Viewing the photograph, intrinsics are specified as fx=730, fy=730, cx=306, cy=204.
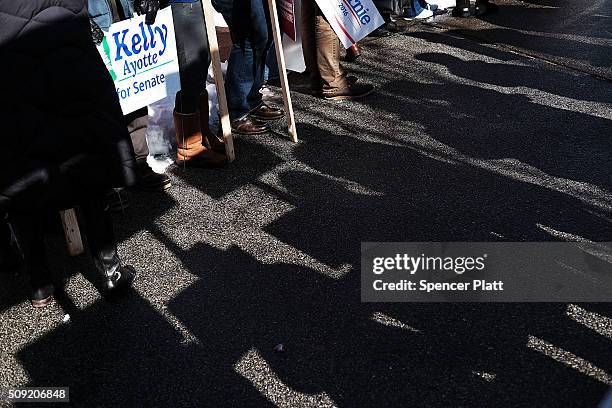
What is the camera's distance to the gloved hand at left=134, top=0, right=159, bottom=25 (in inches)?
170

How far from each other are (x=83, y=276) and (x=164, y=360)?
35.6 inches

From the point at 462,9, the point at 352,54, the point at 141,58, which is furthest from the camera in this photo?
the point at 462,9

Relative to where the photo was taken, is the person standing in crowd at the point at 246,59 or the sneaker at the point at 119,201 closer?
the sneaker at the point at 119,201

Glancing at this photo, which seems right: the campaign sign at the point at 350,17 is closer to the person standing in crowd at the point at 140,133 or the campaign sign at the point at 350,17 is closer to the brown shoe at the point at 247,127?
the brown shoe at the point at 247,127

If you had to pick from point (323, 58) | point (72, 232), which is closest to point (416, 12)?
point (323, 58)

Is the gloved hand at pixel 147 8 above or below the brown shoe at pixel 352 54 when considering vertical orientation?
above

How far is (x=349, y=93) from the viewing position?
617 cm

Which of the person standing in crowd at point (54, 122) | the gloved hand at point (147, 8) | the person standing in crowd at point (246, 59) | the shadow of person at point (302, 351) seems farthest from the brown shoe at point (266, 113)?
the person standing in crowd at point (54, 122)

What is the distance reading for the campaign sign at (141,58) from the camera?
166 inches

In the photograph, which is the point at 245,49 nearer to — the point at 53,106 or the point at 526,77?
the point at 53,106

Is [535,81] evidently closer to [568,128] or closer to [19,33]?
[568,128]

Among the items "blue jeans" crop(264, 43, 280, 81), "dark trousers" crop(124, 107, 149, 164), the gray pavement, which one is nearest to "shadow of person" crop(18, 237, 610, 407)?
the gray pavement

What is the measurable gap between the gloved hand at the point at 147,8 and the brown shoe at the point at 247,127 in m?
1.30
